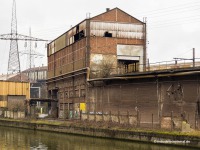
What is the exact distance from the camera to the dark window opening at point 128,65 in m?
38.5

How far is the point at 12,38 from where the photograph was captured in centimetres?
6938

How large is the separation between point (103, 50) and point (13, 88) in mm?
21564

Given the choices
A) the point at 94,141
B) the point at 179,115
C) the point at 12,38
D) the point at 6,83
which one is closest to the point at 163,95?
the point at 179,115

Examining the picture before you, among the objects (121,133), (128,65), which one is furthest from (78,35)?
(121,133)

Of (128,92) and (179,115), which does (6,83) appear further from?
(179,115)

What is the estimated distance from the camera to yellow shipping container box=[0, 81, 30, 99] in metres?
53.8

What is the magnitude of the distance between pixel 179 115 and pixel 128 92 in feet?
22.4

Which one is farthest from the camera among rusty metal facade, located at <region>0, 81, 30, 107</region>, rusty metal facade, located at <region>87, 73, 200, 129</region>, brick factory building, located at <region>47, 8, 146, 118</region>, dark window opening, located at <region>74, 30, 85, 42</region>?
rusty metal facade, located at <region>0, 81, 30, 107</region>

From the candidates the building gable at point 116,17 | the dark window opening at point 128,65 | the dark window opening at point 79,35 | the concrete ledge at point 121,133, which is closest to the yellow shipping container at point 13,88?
the concrete ledge at point 121,133

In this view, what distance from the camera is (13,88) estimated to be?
54562 mm

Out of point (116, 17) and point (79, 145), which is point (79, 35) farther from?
point (79, 145)

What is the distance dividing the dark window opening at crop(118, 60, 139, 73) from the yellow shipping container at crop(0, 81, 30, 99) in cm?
2118

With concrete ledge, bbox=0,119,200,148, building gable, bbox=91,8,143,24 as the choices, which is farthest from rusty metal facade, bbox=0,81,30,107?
building gable, bbox=91,8,143,24

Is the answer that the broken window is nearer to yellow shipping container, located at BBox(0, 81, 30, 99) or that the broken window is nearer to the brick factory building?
the brick factory building
